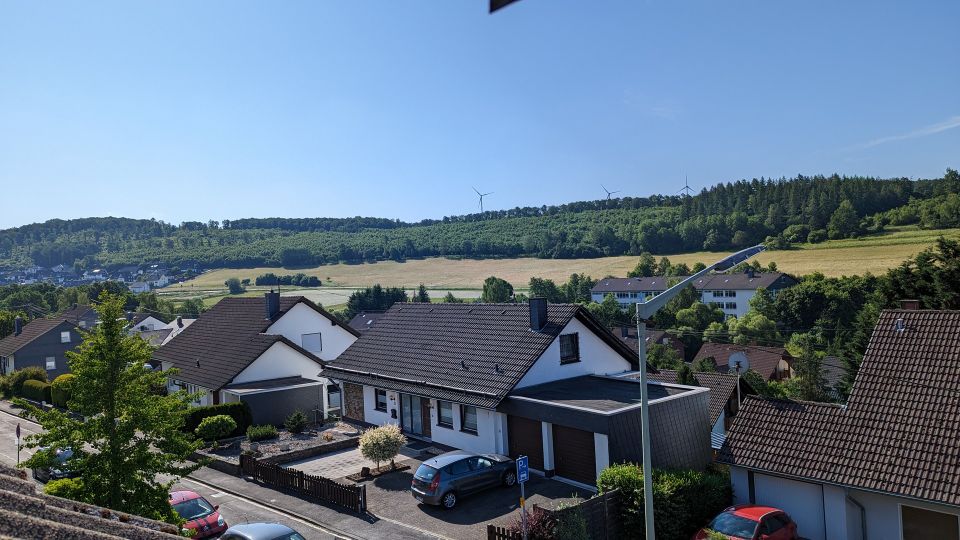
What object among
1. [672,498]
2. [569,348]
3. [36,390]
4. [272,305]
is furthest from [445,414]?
[36,390]

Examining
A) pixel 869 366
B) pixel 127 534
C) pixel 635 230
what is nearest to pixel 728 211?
pixel 635 230

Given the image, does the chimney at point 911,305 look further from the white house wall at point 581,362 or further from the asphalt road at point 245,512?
the asphalt road at point 245,512

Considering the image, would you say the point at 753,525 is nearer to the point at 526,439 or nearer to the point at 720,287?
the point at 526,439

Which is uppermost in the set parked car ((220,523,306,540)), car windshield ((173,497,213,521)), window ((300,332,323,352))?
window ((300,332,323,352))

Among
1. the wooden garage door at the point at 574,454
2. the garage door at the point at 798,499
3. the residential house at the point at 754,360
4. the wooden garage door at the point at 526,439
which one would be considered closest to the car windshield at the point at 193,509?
the wooden garage door at the point at 526,439

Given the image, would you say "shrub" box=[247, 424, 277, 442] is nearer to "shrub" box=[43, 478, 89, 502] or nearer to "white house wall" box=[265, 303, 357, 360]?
"white house wall" box=[265, 303, 357, 360]

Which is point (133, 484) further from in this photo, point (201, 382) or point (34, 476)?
point (201, 382)

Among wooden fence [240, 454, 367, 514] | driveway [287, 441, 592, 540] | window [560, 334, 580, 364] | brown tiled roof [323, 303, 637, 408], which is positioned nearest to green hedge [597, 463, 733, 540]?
driveway [287, 441, 592, 540]
